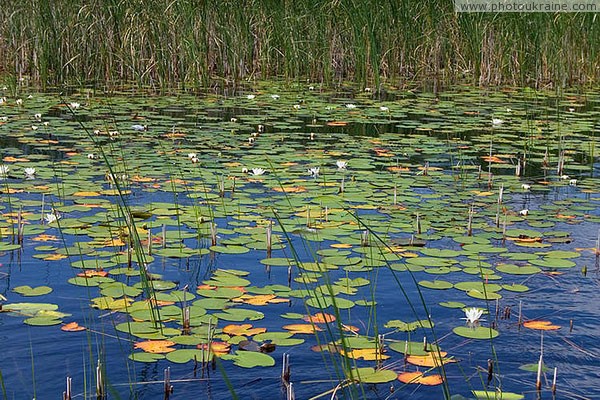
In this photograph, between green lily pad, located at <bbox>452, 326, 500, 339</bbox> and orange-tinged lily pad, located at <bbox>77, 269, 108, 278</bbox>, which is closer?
green lily pad, located at <bbox>452, 326, 500, 339</bbox>

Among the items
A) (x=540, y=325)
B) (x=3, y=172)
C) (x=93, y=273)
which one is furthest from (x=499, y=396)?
(x=3, y=172)

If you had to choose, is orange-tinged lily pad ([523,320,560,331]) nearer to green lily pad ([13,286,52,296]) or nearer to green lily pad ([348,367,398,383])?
green lily pad ([348,367,398,383])

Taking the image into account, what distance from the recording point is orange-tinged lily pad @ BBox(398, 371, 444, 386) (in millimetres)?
2686

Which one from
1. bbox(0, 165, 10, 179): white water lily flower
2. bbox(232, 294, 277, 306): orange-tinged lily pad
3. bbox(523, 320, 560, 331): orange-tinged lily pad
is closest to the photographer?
bbox(523, 320, 560, 331): orange-tinged lily pad

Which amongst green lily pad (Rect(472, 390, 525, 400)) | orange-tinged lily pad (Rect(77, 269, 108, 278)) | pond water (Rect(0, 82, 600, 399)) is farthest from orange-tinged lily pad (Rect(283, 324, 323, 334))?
orange-tinged lily pad (Rect(77, 269, 108, 278))

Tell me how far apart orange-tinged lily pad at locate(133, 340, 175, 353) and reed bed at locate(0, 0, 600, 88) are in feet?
21.6

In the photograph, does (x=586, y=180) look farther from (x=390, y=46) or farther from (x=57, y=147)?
(x=390, y=46)

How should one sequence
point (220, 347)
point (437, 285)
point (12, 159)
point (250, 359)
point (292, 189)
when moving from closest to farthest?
point (250, 359) < point (220, 347) < point (437, 285) < point (292, 189) < point (12, 159)

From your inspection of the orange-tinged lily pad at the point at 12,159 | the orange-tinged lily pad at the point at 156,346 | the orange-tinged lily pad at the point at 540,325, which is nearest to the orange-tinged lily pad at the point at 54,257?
the orange-tinged lily pad at the point at 156,346

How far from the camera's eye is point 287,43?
9938 millimetres

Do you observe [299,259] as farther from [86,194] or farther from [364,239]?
[86,194]

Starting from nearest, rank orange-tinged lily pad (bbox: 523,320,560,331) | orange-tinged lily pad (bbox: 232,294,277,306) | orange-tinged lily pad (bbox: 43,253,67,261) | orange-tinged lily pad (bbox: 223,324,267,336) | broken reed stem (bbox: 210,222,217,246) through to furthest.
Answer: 1. orange-tinged lily pad (bbox: 223,324,267,336)
2. orange-tinged lily pad (bbox: 523,320,560,331)
3. orange-tinged lily pad (bbox: 232,294,277,306)
4. orange-tinged lily pad (bbox: 43,253,67,261)
5. broken reed stem (bbox: 210,222,217,246)

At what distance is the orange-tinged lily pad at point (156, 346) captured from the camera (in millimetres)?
2867

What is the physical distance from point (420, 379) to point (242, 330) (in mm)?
665
